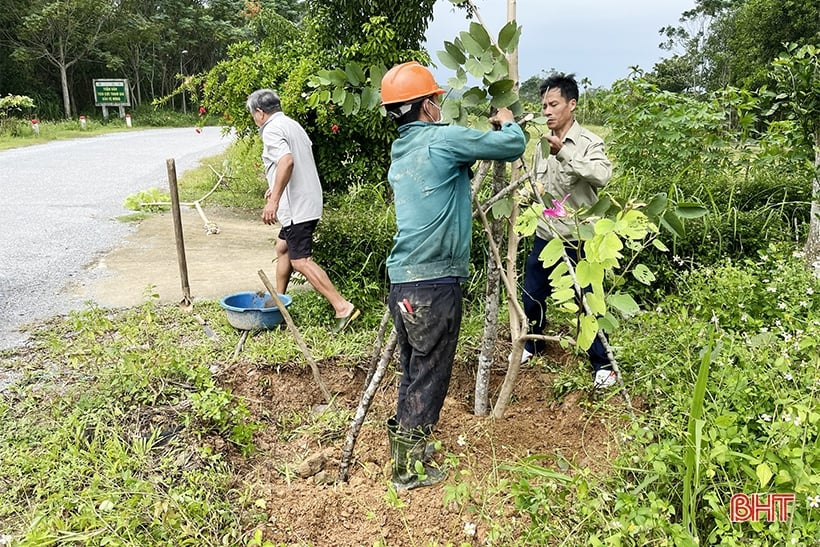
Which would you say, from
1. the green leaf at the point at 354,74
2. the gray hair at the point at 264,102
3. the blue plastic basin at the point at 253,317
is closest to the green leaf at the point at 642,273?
the green leaf at the point at 354,74

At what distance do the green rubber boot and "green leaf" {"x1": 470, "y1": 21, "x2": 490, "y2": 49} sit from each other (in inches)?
64.8

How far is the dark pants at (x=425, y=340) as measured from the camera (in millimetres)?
2623

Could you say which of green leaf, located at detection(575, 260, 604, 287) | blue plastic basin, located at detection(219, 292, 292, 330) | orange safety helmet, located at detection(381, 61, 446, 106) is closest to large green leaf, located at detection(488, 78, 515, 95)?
orange safety helmet, located at detection(381, 61, 446, 106)

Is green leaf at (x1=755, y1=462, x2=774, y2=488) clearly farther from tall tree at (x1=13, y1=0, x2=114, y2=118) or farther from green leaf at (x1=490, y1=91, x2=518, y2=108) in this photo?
tall tree at (x1=13, y1=0, x2=114, y2=118)

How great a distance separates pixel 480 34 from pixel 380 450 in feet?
6.36

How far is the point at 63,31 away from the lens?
91.8 ft

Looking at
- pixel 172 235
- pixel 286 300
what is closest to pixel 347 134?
pixel 172 235

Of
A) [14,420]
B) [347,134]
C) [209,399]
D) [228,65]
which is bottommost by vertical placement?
[14,420]

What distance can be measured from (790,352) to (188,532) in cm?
268

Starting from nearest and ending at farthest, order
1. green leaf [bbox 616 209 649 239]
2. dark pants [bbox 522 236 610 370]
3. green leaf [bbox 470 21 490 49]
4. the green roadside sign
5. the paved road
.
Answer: green leaf [bbox 616 209 649 239] → green leaf [bbox 470 21 490 49] → dark pants [bbox 522 236 610 370] → the paved road → the green roadside sign

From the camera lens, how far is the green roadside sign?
27.4 metres

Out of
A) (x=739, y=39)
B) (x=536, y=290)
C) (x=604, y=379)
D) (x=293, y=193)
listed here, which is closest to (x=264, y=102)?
(x=293, y=193)

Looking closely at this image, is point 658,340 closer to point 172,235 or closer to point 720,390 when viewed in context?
point 720,390

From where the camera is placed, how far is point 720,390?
254 cm
